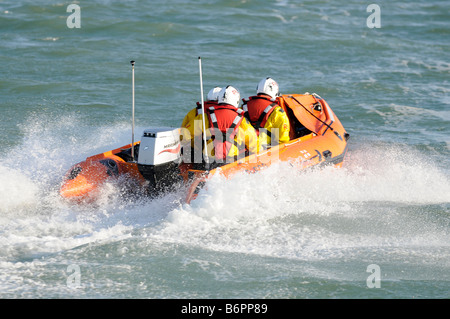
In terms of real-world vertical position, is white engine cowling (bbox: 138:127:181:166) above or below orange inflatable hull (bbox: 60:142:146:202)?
above

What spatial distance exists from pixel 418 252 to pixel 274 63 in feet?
28.1

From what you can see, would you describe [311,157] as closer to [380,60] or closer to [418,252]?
[418,252]

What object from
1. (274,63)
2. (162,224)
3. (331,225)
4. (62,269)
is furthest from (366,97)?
(62,269)

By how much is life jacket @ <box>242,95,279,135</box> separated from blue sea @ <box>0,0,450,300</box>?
612 millimetres

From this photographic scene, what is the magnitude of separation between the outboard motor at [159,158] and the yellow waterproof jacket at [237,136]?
32 centimetres

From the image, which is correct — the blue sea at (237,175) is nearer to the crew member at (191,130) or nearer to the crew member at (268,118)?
the crew member at (268,118)

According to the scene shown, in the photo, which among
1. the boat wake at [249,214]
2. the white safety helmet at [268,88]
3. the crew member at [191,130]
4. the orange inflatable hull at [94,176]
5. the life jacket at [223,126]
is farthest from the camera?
the white safety helmet at [268,88]

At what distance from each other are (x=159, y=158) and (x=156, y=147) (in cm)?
11

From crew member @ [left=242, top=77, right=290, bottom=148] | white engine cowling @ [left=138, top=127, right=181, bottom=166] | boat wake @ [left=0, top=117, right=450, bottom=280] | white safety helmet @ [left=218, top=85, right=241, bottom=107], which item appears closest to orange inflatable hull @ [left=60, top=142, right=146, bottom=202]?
boat wake @ [left=0, top=117, right=450, bottom=280]

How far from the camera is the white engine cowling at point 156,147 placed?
5.99m

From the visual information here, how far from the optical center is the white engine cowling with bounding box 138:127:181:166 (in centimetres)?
599

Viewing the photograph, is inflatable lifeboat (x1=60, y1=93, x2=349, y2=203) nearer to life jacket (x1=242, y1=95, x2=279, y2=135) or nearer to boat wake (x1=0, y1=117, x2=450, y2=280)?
boat wake (x1=0, y1=117, x2=450, y2=280)

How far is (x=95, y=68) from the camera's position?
41.0 ft

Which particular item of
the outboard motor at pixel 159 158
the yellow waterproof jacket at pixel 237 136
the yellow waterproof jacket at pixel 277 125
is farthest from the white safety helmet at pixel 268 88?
the outboard motor at pixel 159 158
